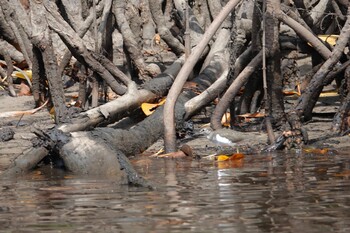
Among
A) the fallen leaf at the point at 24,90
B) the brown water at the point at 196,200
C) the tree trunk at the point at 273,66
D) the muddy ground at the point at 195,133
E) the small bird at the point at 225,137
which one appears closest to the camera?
the brown water at the point at 196,200

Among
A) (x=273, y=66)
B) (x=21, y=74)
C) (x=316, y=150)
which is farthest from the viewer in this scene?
(x=21, y=74)

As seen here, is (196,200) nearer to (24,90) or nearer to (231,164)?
(231,164)

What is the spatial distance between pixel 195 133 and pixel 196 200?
15.4ft

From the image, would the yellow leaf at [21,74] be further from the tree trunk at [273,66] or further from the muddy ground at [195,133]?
the tree trunk at [273,66]

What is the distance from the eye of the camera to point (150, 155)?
11.7 m

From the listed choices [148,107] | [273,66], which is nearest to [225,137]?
[273,66]

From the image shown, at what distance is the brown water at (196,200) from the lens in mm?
6926

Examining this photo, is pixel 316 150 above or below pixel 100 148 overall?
below

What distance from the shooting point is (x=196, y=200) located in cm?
798

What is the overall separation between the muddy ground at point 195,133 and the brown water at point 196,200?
973mm

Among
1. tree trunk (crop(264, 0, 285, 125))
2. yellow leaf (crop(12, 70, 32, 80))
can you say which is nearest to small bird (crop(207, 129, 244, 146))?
tree trunk (crop(264, 0, 285, 125))

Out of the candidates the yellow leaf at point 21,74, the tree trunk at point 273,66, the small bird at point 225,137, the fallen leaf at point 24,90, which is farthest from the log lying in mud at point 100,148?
the yellow leaf at point 21,74

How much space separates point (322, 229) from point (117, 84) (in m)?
6.69

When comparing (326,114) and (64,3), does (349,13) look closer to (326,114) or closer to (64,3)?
(326,114)
